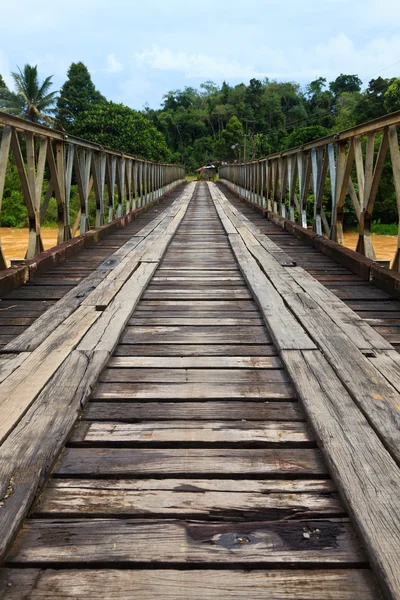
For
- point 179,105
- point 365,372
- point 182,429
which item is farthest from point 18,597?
point 179,105

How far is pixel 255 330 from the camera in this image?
8.90 feet

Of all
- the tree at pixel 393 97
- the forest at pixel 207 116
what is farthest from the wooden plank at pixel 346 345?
the tree at pixel 393 97

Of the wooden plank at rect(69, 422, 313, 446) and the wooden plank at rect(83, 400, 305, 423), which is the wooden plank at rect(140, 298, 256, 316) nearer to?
the wooden plank at rect(83, 400, 305, 423)

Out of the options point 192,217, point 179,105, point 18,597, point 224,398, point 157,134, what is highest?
point 179,105

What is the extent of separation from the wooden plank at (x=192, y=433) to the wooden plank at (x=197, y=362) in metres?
0.49

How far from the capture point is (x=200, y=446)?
1.59 meters

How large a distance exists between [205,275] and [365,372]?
7.34 feet

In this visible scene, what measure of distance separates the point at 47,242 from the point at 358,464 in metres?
21.4

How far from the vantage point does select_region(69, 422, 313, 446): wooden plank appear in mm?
1617

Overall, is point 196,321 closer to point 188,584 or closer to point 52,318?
point 52,318

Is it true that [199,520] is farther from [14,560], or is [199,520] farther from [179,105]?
[179,105]

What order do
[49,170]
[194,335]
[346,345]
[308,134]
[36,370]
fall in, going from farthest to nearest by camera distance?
[308,134] < [49,170] < [194,335] < [346,345] < [36,370]

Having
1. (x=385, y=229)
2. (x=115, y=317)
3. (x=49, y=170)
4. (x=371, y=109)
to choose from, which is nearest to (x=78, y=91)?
(x=371, y=109)

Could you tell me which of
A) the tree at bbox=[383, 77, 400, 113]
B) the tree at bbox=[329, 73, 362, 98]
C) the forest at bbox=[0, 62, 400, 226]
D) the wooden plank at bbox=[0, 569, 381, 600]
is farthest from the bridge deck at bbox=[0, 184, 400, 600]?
the tree at bbox=[329, 73, 362, 98]
